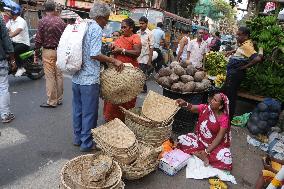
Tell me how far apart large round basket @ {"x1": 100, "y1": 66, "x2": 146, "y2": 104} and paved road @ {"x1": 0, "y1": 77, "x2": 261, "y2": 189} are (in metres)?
0.98

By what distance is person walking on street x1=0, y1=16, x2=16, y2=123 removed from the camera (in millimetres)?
4844

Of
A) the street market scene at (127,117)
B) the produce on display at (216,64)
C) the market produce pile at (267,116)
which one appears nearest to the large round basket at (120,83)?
the street market scene at (127,117)

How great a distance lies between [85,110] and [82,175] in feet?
3.62

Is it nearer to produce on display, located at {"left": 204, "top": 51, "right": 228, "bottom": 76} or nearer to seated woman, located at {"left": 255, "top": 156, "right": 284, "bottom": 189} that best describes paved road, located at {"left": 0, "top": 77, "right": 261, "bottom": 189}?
seated woman, located at {"left": 255, "top": 156, "right": 284, "bottom": 189}

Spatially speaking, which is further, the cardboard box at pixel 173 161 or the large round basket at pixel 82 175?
the cardboard box at pixel 173 161

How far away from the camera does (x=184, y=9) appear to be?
35.7 meters

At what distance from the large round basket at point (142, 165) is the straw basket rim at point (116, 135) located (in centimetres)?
22

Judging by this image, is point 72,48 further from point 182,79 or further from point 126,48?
point 182,79

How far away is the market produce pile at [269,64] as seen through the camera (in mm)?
6742

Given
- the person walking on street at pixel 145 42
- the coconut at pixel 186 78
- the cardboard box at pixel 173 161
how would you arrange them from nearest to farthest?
the cardboard box at pixel 173 161 → the coconut at pixel 186 78 → the person walking on street at pixel 145 42

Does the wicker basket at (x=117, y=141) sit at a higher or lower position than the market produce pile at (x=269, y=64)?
lower

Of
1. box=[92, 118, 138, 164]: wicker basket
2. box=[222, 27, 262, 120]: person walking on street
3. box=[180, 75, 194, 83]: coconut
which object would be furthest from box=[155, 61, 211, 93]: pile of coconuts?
box=[92, 118, 138, 164]: wicker basket

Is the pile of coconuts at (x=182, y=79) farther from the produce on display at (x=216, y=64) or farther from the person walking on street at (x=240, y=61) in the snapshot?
the produce on display at (x=216, y=64)

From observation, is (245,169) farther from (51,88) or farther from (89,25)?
(51,88)
